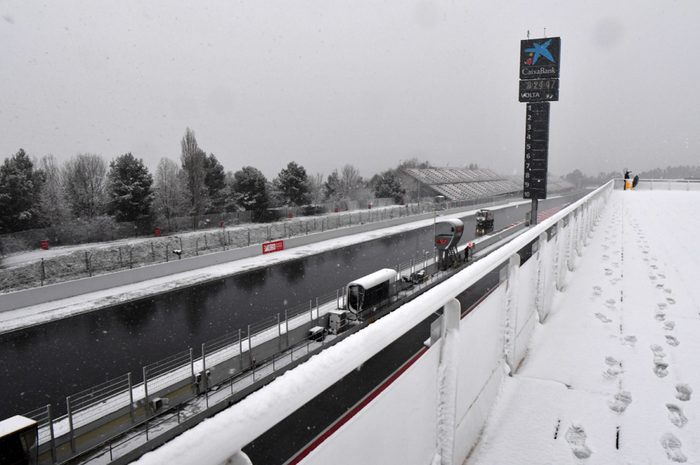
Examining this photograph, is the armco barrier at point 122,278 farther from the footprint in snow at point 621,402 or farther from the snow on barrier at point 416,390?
the footprint in snow at point 621,402

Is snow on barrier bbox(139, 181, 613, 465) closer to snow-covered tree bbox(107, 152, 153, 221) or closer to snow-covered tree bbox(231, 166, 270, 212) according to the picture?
snow-covered tree bbox(107, 152, 153, 221)

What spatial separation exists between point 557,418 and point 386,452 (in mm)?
1612

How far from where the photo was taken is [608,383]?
2951 mm

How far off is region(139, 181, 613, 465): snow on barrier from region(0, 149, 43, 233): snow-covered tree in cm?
4469

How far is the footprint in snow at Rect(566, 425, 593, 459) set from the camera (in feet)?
7.36

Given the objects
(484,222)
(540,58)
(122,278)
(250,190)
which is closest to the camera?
(122,278)

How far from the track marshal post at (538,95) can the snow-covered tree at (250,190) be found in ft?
101

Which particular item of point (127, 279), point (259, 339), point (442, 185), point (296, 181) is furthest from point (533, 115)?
point (442, 185)

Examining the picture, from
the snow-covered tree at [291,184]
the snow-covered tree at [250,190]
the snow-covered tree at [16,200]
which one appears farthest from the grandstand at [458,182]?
the snow-covered tree at [16,200]

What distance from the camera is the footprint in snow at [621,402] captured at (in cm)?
265

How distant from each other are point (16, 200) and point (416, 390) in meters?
46.3

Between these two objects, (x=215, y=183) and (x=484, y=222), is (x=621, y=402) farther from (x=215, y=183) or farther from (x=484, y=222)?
(x=215, y=183)

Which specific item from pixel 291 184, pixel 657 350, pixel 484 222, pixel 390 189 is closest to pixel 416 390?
pixel 657 350

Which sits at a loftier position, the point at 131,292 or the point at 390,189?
the point at 390,189
